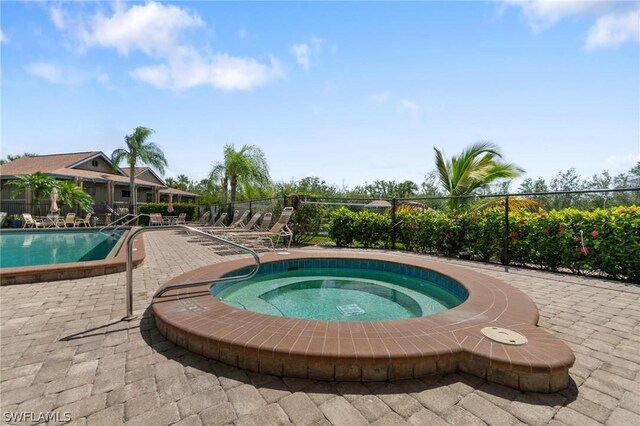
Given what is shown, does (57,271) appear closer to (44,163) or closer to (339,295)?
(339,295)

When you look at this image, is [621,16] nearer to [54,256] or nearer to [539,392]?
[539,392]

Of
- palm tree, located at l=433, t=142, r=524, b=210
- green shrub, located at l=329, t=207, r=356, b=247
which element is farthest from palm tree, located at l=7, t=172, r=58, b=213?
palm tree, located at l=433, t=142, r=524, b=210

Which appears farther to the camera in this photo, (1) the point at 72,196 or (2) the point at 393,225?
(1) the point at 72,196

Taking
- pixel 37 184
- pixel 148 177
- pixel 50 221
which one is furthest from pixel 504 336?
pixel 148 177

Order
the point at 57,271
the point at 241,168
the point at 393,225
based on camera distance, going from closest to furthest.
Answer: the point at 57,271 → the point at 393,225 → the point at 241,168

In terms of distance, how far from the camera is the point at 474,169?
1050 cm

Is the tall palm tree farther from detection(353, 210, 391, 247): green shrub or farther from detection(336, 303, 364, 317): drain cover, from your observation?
detection(336, 303, 364, 317): drain cover

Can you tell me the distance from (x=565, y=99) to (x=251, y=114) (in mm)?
11048

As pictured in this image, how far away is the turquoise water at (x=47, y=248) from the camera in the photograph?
7.58 metres

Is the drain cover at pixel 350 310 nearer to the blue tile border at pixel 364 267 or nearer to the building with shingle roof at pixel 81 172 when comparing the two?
the blue tile border at pixel 364 267

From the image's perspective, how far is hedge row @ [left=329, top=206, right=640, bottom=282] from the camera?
5535 millimetres

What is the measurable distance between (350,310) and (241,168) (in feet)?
50.7

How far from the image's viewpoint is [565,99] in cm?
791

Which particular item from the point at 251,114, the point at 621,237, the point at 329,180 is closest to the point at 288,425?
the point at 621,237
